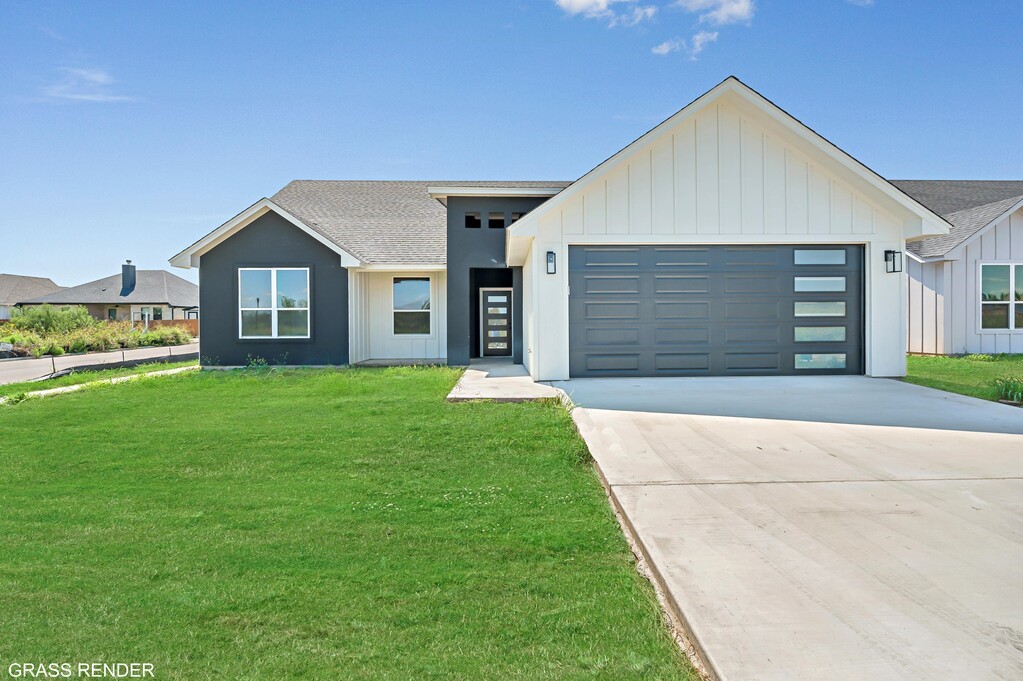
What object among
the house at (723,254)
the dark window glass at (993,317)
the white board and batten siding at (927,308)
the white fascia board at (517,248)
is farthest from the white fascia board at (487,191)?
the dark window glass at (993,317)

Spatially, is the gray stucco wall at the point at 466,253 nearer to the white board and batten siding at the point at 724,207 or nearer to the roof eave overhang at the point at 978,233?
the white board and batten siding at the point at 724,207

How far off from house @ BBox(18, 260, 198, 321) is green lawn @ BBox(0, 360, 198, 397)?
2929cm

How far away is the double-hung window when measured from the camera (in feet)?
50.9

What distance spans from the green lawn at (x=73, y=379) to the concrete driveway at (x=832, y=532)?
11.1m

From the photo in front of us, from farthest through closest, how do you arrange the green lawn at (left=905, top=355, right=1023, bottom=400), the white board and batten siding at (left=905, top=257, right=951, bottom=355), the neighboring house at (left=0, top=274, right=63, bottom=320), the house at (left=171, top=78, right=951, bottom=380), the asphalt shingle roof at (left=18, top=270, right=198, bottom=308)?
1. the neighboring house at (left=0, top=274, right=63, bottom=320)
2. the asphalt shingle roof at (left=18, top=270, right=198, bottom=308)
3. the white board and batten siding at (left=905, top=257, right=951, bottom=355)
4. the house at (left=171, top=78, right=951, bottom=380)
5. the green lawn at (left=905, top=355, right=1023, bottom=400)

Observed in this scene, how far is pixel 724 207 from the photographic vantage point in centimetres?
1032

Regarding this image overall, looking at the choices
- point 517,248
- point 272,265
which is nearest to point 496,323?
point 517,248

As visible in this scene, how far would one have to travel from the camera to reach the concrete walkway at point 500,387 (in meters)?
8.33

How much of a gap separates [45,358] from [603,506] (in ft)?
83.1

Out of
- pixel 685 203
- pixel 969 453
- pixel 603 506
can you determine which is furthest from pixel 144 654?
pixel 685 203

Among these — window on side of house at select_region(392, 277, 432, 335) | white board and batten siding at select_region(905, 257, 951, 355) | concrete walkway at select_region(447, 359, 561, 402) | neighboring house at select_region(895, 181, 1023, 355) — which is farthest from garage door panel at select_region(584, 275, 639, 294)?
white board and batten siding at select_region(905, 257, 951, 355)

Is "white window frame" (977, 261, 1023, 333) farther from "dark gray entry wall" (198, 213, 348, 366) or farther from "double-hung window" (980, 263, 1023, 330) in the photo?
"dark gray entry wall" (198, 213, 348, 366)

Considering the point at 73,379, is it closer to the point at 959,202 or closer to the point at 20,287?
the point at 959,202

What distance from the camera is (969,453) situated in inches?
211
